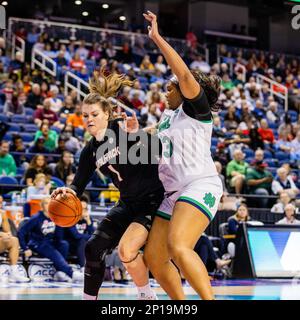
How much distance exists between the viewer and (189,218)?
467 cm

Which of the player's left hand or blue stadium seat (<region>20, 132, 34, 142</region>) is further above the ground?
the player's left hand

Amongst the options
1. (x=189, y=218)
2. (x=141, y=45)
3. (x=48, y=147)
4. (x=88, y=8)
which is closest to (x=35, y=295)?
(x=189, y=218)

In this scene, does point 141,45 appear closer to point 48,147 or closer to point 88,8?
point 88,8

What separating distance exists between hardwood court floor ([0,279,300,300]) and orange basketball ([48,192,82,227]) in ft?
4.97

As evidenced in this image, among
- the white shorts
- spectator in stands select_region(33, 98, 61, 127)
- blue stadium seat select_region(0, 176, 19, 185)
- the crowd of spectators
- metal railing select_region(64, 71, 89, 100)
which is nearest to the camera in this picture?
the white shorts

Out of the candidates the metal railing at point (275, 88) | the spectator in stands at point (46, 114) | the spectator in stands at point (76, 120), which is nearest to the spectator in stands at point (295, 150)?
the metal railing at point (275, 88)

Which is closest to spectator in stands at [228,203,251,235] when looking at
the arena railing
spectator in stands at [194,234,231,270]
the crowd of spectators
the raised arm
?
the crowd of spectators

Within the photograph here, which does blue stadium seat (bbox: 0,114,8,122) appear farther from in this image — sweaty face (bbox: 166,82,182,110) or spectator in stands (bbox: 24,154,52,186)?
sweaty face (bbox: 166,82,182,110)

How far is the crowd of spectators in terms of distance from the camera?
11883 mm

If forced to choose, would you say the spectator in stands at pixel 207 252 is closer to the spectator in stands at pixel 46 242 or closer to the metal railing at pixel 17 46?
the spectator in stands at pixel 46 242

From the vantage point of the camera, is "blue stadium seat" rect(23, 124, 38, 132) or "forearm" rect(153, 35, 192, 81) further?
"blue stadium seat" rect(23, 124, 38, 132)

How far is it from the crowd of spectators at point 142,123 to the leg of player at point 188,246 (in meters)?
4.31

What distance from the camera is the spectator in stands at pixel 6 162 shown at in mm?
11455

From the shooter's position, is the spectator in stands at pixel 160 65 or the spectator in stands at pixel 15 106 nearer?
the spectator in stands at pixel 15 106
